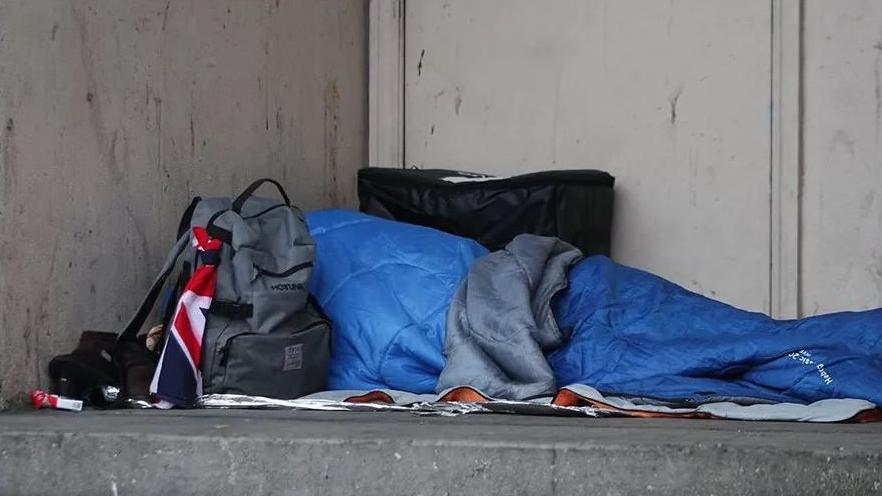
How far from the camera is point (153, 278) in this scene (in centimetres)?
296

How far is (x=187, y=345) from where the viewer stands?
2582 millimetres

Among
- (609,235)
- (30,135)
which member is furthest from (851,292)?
(30,135)

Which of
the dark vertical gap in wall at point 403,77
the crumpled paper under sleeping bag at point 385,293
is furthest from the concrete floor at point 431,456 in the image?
the dark vertical gap in wall at point 403,77

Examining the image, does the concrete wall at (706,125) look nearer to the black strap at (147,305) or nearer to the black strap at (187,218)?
the black strap at (187,218)

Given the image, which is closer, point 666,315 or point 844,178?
point 666,315

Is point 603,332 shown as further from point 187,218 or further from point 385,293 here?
point 187,218

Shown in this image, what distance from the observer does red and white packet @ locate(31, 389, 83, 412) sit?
248cm

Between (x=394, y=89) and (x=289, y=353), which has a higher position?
(x=394, y=89)

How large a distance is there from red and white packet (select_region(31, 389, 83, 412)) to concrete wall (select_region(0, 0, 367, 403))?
0.12 feet

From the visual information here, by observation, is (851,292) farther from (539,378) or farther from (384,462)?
(384,462)

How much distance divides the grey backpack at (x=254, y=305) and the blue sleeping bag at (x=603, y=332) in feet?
0.54

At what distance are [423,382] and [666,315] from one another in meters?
0.54

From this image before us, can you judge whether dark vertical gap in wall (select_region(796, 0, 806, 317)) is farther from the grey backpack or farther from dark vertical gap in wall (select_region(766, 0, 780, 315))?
the grey backpack

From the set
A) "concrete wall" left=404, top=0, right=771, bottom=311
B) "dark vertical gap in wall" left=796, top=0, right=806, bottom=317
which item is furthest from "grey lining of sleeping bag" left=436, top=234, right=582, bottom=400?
"dark vertical gap in wall" left=796, top=0, right=806, bottom=317
